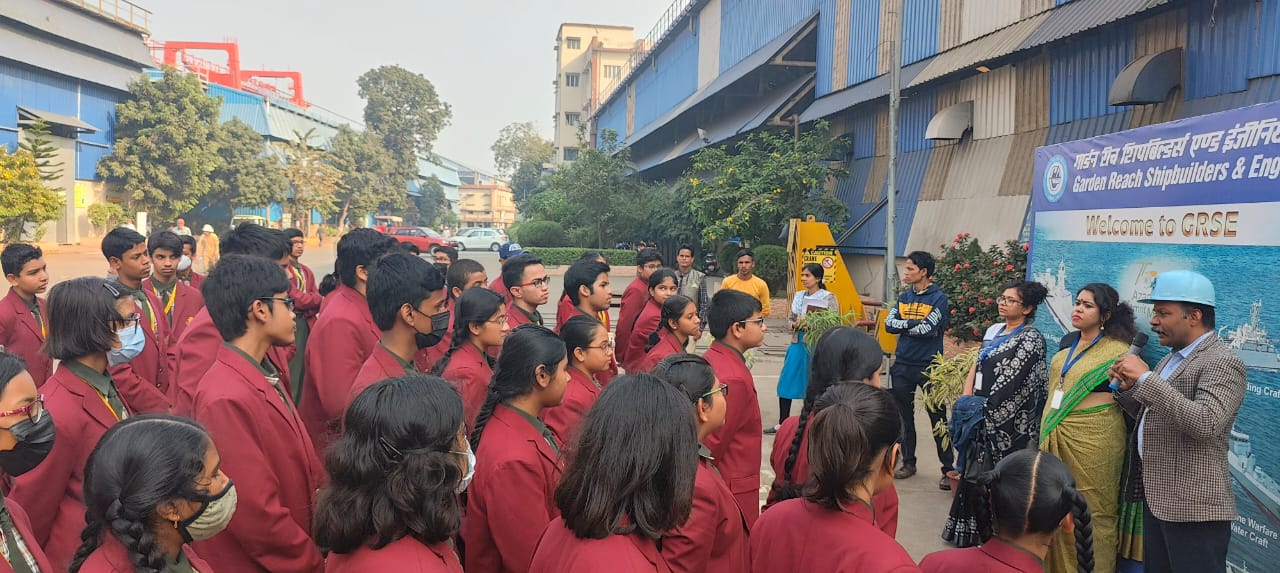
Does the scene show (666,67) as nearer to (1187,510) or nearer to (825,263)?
(825,263)

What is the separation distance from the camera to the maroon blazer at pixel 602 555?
1.79 m

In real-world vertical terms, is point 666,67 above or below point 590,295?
above

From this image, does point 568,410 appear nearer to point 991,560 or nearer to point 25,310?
point 991,560

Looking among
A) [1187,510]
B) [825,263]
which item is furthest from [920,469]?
[825,263]

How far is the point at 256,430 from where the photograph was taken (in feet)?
8.42

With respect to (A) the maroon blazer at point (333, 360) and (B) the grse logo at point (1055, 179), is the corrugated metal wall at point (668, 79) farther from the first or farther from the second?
(A) the maroon blazer at point (333, 360)

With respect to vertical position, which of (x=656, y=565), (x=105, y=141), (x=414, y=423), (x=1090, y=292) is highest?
(x=105, y=141)

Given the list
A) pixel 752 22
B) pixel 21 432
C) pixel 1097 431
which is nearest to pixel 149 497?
pixel 21 432

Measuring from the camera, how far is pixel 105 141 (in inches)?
1291

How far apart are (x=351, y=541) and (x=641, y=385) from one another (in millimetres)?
735

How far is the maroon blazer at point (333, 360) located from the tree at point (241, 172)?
3610 cm

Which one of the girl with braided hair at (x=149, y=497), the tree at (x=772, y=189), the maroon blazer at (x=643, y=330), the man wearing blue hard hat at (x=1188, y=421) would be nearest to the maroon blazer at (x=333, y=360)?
the girl with braided hair at (x=149, y=497)

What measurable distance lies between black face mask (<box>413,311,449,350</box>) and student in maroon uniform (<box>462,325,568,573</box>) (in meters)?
0.97

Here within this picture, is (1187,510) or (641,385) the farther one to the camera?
(1187,510)
